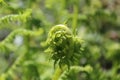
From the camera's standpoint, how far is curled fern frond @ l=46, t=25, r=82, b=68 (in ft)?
4.89

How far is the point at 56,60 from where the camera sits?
1493 mm

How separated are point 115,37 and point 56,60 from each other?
309 cm

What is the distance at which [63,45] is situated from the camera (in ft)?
4.95

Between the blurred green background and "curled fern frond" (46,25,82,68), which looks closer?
"curled fern frond" (46,25,82,68)

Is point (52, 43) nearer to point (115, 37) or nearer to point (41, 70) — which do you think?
point (41, 70)

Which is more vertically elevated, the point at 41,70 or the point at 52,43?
the point at 52,43

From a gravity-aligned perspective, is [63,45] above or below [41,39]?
above

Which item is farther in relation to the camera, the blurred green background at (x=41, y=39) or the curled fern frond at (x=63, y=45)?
the blurred green background at (x=41, y=39)

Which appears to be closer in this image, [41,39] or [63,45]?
[63,45]

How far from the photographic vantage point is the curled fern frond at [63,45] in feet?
4.89

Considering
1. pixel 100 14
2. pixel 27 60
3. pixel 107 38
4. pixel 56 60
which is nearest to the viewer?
pixel 56 60

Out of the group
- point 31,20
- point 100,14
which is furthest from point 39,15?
point 100,14

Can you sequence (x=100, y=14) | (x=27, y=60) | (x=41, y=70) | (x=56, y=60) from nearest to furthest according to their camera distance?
(x=56, y=60), (x=27, y=60), (x=41, y=70), (x=100, y=14)

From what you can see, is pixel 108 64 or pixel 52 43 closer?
pixel 52 43
